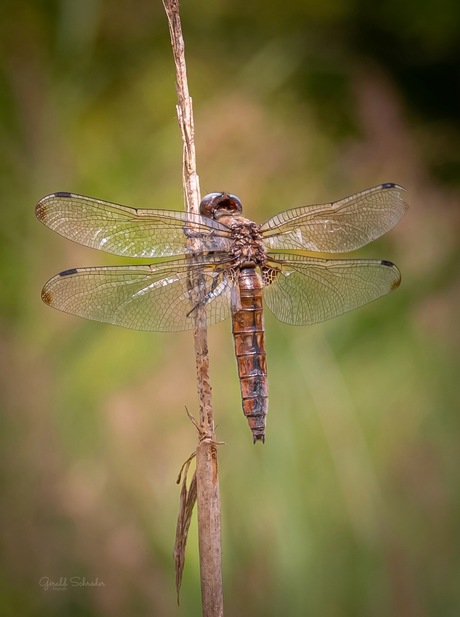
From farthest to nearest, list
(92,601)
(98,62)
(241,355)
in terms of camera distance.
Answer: (98,62) < (92,601) < (241,355)

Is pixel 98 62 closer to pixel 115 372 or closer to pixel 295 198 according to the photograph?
pixel 295 198

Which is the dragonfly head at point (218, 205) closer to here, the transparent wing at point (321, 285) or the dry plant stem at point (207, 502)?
the transparent wing at point (321, 285)

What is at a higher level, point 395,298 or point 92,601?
point 395,298

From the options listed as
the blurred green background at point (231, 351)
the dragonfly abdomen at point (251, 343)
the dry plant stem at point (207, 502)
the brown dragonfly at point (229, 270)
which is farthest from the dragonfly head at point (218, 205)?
the blurred green background at point (231, 351)

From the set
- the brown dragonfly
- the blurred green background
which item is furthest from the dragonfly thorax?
the blurred green background

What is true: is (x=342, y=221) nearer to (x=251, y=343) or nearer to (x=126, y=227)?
(x=251, y=343)

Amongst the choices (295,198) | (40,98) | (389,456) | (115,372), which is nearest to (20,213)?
(40,98)

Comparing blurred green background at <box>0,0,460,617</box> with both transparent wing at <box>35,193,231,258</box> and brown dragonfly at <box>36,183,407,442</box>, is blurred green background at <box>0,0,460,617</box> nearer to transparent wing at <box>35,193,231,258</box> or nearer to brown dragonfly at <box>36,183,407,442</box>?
brown dragonfly at <box>36,183,407,442</box>

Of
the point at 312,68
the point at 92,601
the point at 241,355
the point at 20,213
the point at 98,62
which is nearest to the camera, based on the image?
the point at 241,355

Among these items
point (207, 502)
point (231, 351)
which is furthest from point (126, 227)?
point (231, 351)
